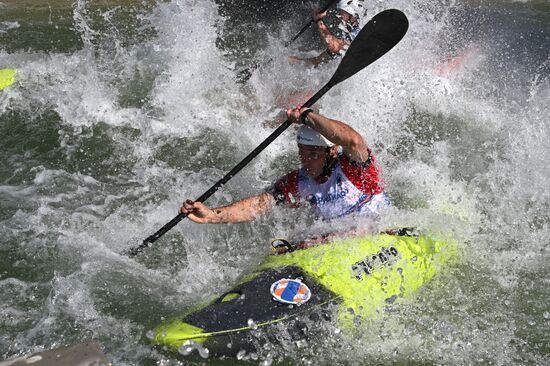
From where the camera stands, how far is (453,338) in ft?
13.7

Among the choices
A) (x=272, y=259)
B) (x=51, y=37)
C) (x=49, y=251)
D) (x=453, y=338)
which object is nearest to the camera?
(x=453, y=338)

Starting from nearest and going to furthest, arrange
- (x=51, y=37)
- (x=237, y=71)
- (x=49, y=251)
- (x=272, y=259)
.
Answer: (x=272, y=259) < (x=49, y=251) < (x=237, y=71) < (x=51, y=37)

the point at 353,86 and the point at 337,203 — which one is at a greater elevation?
the point at 337,203

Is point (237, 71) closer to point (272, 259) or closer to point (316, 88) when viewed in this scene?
point (316, 88)

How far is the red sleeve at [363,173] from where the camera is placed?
13.8 ft

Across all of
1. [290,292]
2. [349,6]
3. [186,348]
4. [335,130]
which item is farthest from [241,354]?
[349,6]

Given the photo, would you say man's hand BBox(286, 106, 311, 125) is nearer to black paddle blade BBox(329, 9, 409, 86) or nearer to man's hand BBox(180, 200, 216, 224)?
black paddle blade BBox(329, 9, 409, 86)

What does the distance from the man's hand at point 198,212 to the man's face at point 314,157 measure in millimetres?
742

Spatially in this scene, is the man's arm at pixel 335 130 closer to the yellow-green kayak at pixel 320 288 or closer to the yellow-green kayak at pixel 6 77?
the yellow-green kayak at pixel 320 288

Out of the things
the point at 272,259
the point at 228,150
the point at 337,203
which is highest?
the point at 337,203

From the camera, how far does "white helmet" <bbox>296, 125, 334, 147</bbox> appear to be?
13.3 ft

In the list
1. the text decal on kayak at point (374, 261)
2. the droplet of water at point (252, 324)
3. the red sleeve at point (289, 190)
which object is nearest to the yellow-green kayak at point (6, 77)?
the red sleeve at point (289, 190)

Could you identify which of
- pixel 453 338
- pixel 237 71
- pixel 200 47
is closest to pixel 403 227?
pixel 453 338

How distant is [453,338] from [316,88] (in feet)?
11.6
